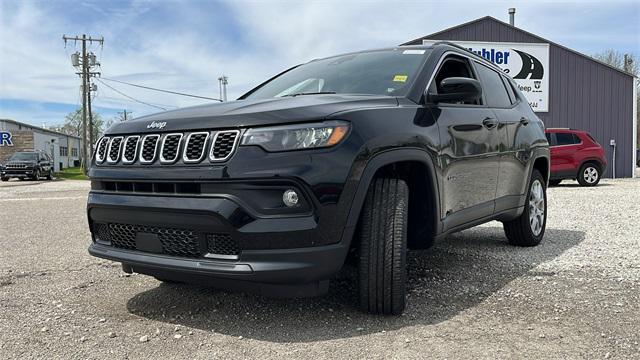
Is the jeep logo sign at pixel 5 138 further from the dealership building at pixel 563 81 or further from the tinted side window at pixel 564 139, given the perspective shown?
→ the tinted side window at pixel 564 139

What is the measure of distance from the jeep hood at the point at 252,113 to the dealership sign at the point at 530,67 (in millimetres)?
19113

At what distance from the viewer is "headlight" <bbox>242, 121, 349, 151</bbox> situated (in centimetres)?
273

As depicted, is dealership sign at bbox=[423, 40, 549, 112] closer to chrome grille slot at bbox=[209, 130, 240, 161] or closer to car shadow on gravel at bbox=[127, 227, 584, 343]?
car shadow on gravel at bbox=[127, 227, 584, 343]

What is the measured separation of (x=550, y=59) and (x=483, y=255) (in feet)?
60.7

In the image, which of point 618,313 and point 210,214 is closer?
point 210,214

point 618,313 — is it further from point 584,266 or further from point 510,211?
point 510,211

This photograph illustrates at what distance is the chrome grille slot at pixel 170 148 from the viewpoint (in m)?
2.93

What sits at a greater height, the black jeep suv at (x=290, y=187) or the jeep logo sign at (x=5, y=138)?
the jeep logo sign at (x=5, y=138)

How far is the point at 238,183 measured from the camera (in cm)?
271

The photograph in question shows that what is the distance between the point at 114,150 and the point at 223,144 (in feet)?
2.91

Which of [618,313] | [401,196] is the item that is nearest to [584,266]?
[618,313]

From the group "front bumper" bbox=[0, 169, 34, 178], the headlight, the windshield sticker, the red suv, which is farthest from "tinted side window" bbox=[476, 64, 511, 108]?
"front bumper" bbox=[0, 169, 34, 178]

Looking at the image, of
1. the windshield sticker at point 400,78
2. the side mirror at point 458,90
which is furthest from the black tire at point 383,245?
the windshield sticker at point 400,78

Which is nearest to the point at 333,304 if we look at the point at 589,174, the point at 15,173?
the point at 589,174
